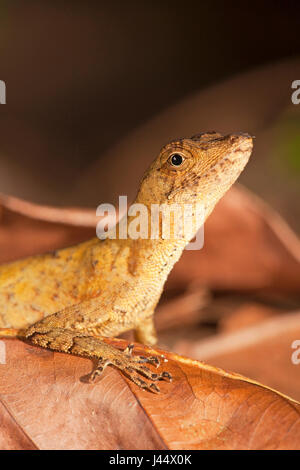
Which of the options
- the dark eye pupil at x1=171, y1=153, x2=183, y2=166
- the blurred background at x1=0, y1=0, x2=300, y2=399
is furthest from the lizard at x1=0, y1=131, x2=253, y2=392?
the blurred background at x1=0, y1=0, x2=300, y2=399

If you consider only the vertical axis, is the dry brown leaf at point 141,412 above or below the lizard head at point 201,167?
below

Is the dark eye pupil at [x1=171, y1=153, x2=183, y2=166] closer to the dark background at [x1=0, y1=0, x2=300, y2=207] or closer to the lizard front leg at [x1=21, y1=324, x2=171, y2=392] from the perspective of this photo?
the lizard front leg at [x1=21, y1=324, x2=171, y2=392]

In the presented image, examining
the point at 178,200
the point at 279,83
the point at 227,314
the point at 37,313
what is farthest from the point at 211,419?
the point at 279,83

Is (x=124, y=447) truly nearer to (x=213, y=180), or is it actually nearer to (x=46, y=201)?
(x=213, y=180)

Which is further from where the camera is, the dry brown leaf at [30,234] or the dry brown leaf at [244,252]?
the dry brown leaf at [244,252]

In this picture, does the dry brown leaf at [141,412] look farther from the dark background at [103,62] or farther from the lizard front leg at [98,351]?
the dark background at [103,62]

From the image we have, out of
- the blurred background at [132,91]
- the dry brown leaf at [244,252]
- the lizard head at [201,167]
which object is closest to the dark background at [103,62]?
the blurred background at [132,91]
